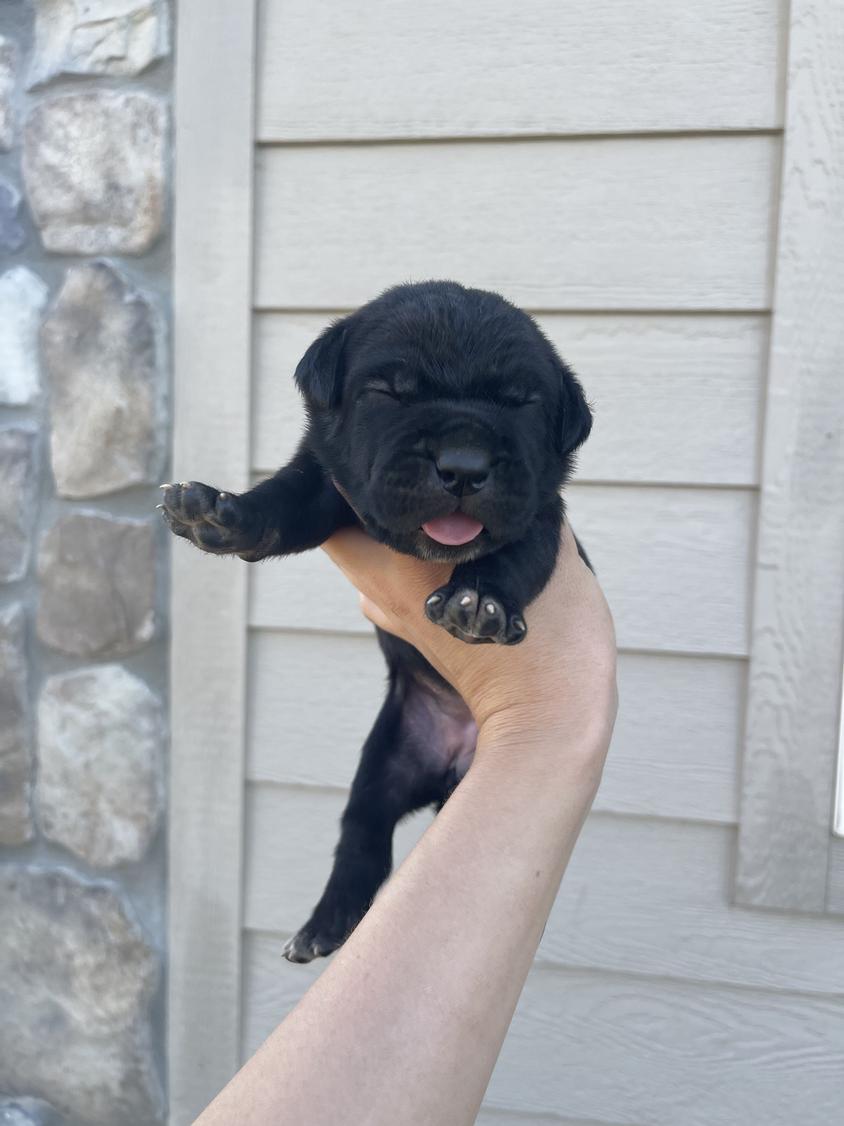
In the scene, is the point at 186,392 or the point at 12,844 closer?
the point at 186,392

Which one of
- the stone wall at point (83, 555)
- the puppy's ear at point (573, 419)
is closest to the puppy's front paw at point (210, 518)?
the puppy's ear at point (573, 419)

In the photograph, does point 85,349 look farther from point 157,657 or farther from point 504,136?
point 504,136

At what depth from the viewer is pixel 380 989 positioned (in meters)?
1.08

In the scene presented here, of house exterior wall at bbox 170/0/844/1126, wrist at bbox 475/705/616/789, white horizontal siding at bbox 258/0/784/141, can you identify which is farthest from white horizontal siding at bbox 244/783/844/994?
white horizontal siding at bbox 258/0/784/141

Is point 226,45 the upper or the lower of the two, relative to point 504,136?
upper

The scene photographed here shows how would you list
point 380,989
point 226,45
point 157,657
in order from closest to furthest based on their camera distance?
point 380,989 < point 226,45 < point 157,657

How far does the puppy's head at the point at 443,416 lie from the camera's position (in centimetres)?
150

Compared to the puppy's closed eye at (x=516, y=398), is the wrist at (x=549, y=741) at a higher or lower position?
lower

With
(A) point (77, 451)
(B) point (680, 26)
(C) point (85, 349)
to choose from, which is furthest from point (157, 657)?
(B) point (680, 26)

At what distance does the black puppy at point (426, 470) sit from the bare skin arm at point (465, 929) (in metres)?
0.13

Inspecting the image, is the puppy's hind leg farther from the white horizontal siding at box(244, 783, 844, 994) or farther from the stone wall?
the stone wall

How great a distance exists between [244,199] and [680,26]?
1.18 m

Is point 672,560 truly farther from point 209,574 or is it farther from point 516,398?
point 209,574

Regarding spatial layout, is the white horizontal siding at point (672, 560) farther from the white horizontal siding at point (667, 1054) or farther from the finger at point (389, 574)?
the white horizontal siding at point (667, 1054)
